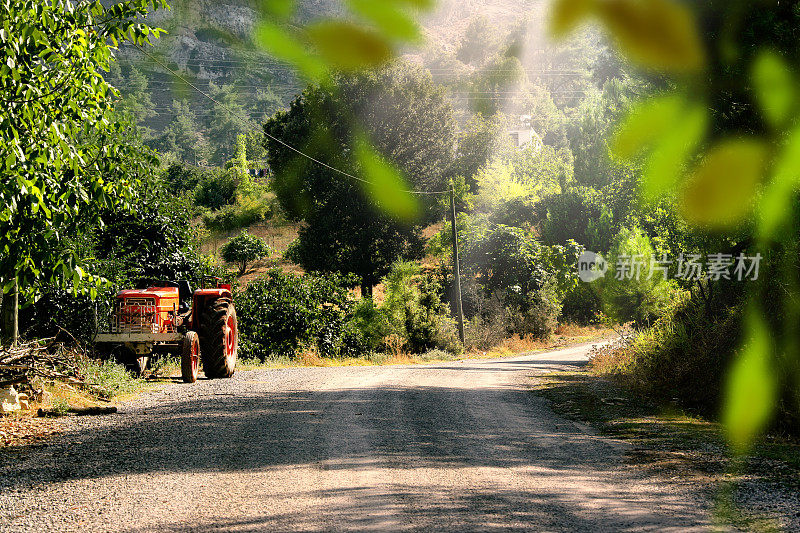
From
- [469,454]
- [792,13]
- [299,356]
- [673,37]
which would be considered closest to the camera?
[673,37]

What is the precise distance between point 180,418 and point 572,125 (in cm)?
6411

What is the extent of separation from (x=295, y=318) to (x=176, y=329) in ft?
33.8

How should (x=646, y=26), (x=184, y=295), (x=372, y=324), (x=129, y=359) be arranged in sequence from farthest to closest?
Answer: (x=372, y=324), (x=184, y=295), (x=129, y=359), (x=646, y=26)

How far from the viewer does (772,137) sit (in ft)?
28.6

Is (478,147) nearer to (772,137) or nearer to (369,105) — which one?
(369,105)

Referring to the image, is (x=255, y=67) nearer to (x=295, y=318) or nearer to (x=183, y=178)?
(x=295, y=318)

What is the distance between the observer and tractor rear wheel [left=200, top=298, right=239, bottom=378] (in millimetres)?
14000

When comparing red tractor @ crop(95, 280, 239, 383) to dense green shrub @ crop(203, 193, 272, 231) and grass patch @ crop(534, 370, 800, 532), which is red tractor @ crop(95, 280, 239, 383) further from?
dense green shrub @ crop(203, 193, 272, 231)

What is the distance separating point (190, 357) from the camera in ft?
44.1

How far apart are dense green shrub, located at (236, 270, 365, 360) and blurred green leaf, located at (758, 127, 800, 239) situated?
17.6 m

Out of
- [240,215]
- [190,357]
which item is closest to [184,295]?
[190,357]

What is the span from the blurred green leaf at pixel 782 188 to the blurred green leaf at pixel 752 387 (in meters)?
2.19

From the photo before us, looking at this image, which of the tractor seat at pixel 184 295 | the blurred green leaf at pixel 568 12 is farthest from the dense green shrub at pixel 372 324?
the blurred green leaf at pixel 568 12

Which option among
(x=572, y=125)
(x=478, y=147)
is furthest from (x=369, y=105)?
(x=572, y=125)
